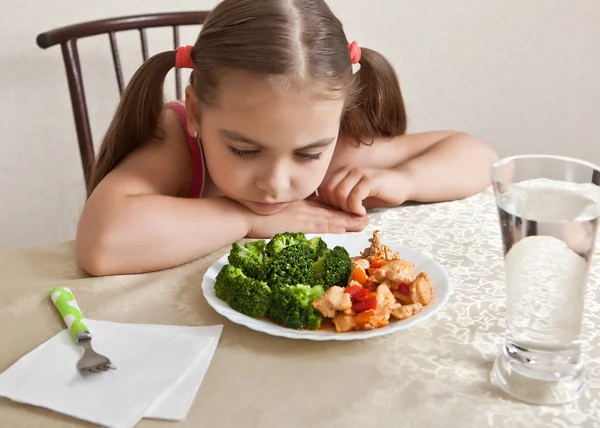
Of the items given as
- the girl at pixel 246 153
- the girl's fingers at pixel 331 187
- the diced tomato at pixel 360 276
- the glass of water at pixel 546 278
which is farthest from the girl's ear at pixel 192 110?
the glass of water at pixel 546 278

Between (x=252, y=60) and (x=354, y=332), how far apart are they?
1.55 ft

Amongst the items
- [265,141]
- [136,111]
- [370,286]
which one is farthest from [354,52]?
[370,286]

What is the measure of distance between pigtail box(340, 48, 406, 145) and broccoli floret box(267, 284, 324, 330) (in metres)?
0.59

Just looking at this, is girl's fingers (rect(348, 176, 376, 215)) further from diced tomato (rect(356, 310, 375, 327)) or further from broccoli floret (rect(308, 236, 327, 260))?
diced tomato (rect(356, 310, 375, 327))

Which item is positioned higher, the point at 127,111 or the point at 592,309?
the point at 127,111

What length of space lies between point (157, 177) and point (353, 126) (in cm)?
39

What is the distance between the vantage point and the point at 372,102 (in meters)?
1.40

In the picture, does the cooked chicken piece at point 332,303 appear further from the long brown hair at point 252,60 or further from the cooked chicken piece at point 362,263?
the long brown hair at point 252,60

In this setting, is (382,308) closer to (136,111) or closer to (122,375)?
(122,375)

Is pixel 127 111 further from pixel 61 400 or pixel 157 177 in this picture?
pixel 61 400

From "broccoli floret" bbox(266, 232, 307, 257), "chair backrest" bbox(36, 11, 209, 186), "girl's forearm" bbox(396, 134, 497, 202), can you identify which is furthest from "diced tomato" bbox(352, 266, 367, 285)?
"chair backrest" bbox(36, 11, 209, 186)

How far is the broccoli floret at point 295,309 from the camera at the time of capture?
83 cm

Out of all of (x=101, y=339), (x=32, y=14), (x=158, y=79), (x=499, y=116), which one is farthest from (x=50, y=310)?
(x=499, y=116)

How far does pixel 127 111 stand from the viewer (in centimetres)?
130
